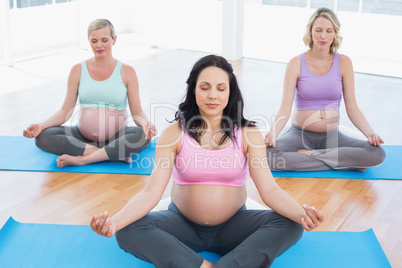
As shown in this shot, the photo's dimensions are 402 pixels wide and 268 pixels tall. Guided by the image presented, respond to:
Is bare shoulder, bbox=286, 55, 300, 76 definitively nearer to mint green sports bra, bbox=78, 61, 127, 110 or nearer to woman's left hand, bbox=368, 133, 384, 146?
woman's left hand, bbox=368, 133, 384, 146

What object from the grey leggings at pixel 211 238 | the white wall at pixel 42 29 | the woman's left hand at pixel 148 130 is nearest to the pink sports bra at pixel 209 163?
A: the grey leggings at pixel 211 238

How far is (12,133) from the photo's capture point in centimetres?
362

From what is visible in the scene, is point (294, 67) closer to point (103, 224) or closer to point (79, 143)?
point (79, 143)

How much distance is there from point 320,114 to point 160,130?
1.19 m

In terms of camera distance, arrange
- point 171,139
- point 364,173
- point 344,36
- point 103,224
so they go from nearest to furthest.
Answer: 1. point 103,224
2. point 171,139
3. point 364,173
4. point 344,36

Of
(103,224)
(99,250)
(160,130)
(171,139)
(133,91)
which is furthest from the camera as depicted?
(160,130)

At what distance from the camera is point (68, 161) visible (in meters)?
3.04

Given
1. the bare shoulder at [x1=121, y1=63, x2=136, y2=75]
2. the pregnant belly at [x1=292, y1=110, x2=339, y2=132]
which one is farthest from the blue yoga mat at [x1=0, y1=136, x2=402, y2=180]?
the bare shoulder at [x1=121, y1=63, x2=136, y2=75]

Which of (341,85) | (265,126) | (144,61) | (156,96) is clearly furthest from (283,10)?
(341,85)

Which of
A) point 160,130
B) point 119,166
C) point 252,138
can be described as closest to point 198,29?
point 160,130

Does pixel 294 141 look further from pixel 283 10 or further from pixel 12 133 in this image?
pixel 283 10

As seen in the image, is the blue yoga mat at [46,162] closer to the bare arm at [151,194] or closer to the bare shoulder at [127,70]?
the bare shoulder at [127,70]

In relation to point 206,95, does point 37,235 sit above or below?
below

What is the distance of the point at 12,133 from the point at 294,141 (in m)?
1.95
